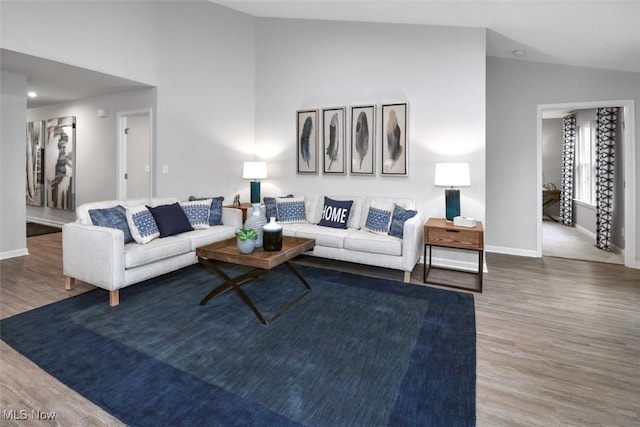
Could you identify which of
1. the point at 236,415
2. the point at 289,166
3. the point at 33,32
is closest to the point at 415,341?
the point at 236,415

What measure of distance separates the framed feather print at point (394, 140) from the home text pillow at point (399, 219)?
0.74m

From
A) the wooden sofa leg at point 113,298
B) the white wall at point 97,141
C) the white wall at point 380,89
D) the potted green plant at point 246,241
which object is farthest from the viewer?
the white wall at point 97,141

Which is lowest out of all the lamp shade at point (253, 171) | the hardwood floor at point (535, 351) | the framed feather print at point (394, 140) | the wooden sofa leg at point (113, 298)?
the hardwood floor at point (535, 351)

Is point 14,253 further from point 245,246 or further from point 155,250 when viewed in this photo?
point 245,246

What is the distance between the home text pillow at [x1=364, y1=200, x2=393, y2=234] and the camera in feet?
12.8

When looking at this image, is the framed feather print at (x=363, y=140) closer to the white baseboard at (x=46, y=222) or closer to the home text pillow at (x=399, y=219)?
the home text pillow at (x=399, y=219)

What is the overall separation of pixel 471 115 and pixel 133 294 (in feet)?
13.6

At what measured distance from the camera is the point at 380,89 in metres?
4.52

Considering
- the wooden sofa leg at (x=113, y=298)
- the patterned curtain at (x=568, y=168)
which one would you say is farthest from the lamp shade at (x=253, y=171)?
the patterned curtain at (x=568, y=168)

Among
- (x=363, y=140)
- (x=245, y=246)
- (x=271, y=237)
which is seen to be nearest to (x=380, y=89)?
(x=363, y=140)

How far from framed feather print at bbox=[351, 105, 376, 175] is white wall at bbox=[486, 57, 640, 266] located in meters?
1.82

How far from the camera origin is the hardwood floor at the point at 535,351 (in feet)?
5.52

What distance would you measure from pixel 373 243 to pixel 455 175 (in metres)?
1.18

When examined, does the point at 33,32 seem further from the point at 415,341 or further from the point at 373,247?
the point at 415,341
